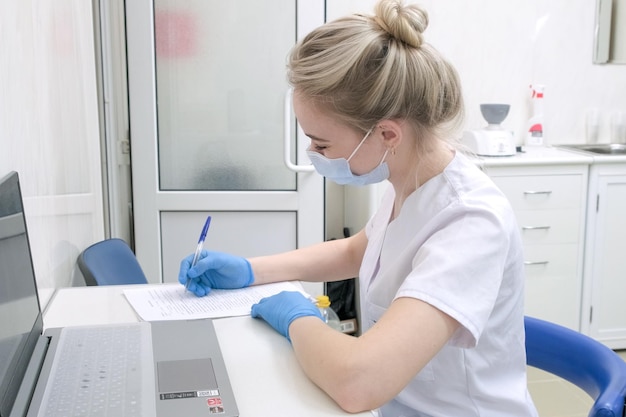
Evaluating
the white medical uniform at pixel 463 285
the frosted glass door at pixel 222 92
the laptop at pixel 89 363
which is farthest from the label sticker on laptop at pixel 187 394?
the frosted glass door at pixel 222 92

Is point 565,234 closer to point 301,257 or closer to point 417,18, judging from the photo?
point 301,257

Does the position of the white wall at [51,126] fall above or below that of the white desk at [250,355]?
above

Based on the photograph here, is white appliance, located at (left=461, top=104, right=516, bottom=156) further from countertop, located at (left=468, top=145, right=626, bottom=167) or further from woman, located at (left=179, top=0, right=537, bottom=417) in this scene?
woman, located at (left=179, top=0, right=537, bottom=417)

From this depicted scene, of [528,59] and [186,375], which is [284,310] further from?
[528,59]

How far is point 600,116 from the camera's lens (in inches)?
135

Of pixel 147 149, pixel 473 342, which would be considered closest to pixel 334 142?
pixel 473 342

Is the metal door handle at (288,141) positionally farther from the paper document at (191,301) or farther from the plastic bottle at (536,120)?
the plastic bottle at (536,120)

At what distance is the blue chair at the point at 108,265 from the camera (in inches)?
64.1

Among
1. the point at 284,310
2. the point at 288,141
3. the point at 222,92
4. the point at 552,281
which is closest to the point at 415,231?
the point at 284,310

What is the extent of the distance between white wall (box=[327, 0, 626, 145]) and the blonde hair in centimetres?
218

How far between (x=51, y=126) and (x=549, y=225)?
6.95 feet

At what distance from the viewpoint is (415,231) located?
122cm

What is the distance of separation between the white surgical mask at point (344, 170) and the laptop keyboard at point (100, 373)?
43 centimetres

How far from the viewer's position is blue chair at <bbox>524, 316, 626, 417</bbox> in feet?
3.53
